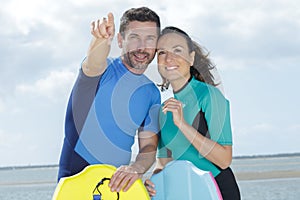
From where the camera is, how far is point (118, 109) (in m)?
3.33

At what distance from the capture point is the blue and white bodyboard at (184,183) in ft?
10.1

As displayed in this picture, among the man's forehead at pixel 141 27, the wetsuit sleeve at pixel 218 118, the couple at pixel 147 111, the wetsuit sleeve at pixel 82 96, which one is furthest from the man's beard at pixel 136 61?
the wetsuit sleeve at pixel 218 118

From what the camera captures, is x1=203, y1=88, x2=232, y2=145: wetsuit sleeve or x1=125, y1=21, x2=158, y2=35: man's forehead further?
x1=125, y1=21, x2=158, y2=35: man's forehead

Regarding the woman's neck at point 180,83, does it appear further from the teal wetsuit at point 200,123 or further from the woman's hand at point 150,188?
the woman's hand at point 150,188

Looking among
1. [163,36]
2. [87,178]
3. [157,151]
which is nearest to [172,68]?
[163,36]

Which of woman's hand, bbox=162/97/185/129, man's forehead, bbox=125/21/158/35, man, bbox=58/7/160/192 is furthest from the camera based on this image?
man's forehead, bbox=125/21/158/35

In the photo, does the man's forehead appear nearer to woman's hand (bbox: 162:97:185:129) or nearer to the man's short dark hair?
the man's short dark hair

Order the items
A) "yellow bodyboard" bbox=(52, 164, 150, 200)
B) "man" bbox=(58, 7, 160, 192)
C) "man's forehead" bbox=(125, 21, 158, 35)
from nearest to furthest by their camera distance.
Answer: "yellow bodyboard" bbox=(52, 164, 150, 200) < "man" bbox=(58, 7, 160, 192) < "man's forehead" bbox=(125, 21, 158, 35)

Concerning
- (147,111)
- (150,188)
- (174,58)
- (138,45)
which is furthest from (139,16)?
(150,188)

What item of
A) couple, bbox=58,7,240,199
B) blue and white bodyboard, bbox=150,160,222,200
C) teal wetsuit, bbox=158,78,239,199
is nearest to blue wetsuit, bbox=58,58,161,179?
couple, bbox=58,7,240,199

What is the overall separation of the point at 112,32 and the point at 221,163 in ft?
2.68

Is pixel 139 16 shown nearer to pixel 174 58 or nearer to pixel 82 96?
pixel 174 58

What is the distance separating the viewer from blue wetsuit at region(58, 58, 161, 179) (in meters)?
3.30

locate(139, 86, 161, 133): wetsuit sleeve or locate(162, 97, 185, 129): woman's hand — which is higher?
locate(162, 97, 185, 129): woman's hand
